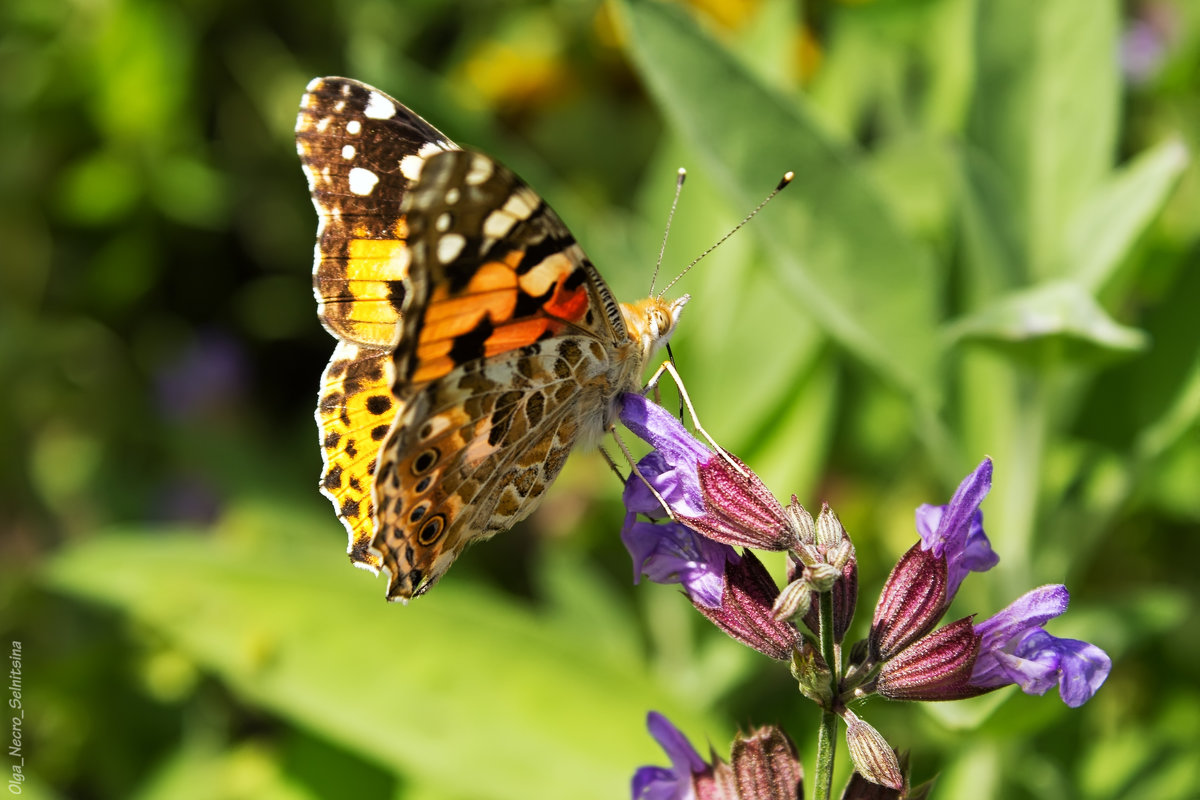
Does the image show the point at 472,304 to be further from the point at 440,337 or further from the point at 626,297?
the point at 626,297

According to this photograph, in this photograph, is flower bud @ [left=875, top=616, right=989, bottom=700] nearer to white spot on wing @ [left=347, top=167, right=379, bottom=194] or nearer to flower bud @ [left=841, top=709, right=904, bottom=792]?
flower bud @ [left=841, top=709, right=904, bottom=792]

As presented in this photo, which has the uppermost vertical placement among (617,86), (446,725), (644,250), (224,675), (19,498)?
(617,86)

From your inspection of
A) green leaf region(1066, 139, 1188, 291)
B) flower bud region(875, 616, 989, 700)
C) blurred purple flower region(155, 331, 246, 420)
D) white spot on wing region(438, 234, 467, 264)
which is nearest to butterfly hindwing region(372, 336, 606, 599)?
white spot on wing region(438, 234, 467, 264)

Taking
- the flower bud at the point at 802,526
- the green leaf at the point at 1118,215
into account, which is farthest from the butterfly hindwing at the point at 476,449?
the green leaf at the point at 1118,215

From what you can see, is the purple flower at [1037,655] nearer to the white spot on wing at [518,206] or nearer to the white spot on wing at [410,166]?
the white spot on wing at [518,206]

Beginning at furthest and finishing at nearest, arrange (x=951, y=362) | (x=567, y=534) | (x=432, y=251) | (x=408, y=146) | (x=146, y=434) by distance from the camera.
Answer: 1. (x=146, y=434)
2. (x=567, y=534)
3. (x=951, y=362)
4. (x=408, y=146)
5. (x=432, y=251)

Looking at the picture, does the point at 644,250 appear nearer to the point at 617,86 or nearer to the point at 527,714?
the point at 527,714

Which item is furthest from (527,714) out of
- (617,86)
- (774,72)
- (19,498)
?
(617,86)
